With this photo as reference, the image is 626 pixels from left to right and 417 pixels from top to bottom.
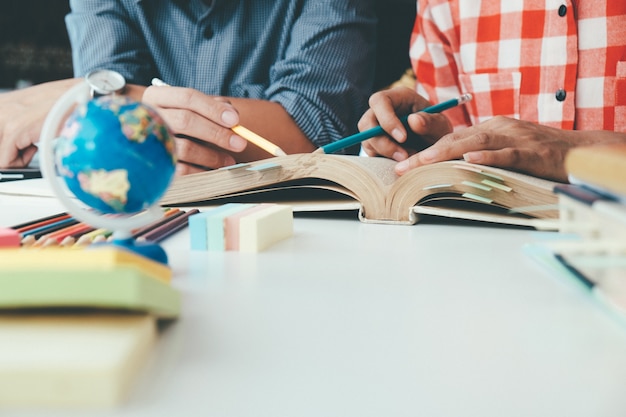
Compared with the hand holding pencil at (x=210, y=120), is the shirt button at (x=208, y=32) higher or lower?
higher

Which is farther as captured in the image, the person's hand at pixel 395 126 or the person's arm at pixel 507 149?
the person's hand at pixel 395 126

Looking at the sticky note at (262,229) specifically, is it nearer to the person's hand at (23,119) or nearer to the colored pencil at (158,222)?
the colored pencil at (158,222)

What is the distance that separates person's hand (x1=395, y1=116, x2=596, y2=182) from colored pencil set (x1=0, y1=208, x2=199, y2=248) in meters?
0.27

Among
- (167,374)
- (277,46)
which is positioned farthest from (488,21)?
(167,374)

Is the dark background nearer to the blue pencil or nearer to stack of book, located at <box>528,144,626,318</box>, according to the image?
the blue pencil

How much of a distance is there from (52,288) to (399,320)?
18 centimetres

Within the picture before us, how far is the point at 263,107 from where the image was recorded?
1099mm

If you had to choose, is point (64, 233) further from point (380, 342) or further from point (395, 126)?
point (395, 126)

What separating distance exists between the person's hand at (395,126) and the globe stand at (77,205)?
0.51 m

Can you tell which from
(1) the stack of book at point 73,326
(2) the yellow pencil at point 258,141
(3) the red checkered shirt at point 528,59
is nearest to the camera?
(1) the stack of book at point 73,326

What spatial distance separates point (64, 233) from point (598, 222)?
38cm

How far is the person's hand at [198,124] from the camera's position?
818 mm

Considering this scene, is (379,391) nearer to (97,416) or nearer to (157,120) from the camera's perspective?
(97,416)

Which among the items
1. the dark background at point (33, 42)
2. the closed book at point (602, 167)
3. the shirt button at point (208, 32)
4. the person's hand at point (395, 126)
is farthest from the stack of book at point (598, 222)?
the dark background at point (33, 42)
